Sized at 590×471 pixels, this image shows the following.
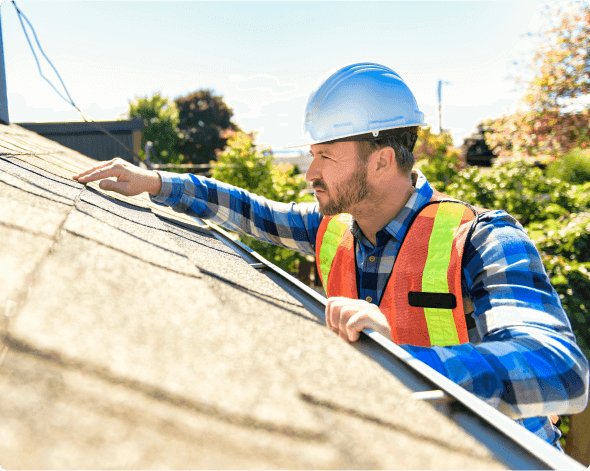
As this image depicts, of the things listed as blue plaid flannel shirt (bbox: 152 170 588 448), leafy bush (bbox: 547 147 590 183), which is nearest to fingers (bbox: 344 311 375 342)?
blue plaid flannel shirt (bbox: 152 170 588 448)

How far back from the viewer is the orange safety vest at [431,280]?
2.06 m

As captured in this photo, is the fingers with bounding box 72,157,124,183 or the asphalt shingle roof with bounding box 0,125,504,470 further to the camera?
the fingers with bounding box 72,157,124,183

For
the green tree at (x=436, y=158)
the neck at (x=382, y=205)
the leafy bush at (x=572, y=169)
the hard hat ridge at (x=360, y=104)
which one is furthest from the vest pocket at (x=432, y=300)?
→ the green tree at (x=436, y=158)

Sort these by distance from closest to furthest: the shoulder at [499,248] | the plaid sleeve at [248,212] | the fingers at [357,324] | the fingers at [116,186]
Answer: the fingers at [357,324] < the shoulder at [499,248] < the fingers at [116,186] < the plaid sleeve at [248,212]

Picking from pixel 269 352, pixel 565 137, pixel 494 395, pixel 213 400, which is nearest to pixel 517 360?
pixel 494 395

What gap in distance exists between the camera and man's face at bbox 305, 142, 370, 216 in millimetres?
2580

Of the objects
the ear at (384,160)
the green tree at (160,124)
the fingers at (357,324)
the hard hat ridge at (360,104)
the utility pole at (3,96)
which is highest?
the green tree at (160,124)

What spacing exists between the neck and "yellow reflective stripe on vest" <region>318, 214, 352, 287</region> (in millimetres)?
305

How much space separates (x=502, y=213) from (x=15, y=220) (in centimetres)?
205

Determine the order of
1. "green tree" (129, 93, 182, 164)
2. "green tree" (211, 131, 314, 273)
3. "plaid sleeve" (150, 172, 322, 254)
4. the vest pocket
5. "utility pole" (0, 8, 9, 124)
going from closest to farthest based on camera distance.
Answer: the vest pocket, "plaid sleeve" (150, 172, 322, 254), "utility pole" (0, 8, 9, 124), "green tree" (211, 131, 314, 273), "green tree" (129, 93, 182, 164)

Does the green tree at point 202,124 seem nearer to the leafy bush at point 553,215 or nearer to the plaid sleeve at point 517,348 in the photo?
the leafy bush at point 553,215

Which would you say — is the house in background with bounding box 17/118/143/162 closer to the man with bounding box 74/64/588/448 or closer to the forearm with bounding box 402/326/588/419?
the man with bounding box 74/64/588/448

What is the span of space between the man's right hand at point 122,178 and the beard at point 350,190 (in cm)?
115

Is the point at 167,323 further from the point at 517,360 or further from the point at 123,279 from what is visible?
the point at 517,360
